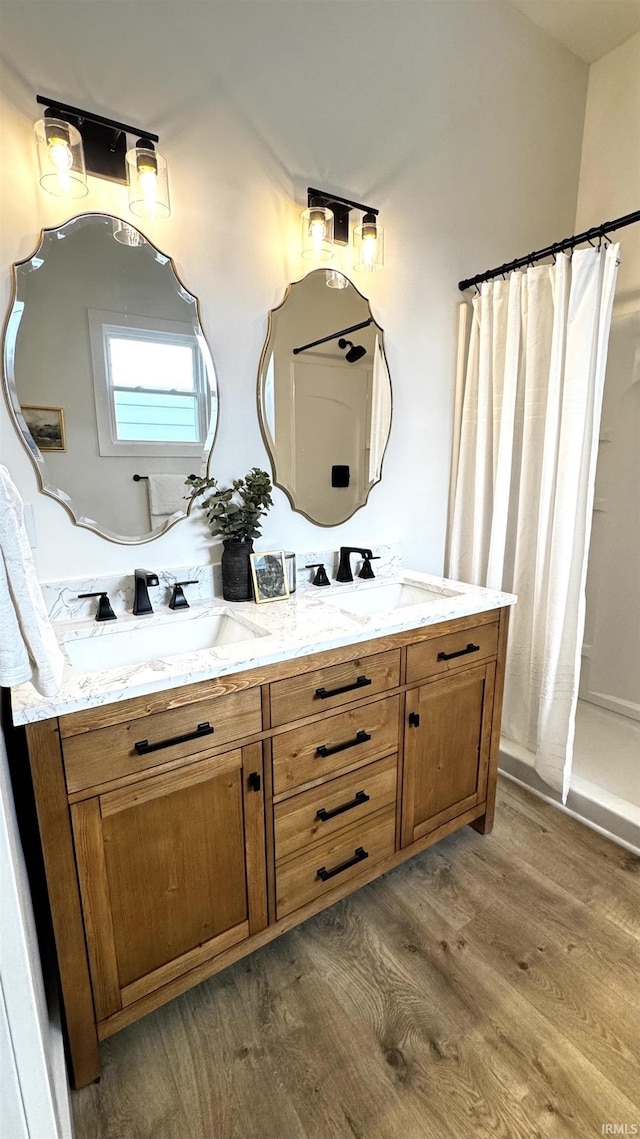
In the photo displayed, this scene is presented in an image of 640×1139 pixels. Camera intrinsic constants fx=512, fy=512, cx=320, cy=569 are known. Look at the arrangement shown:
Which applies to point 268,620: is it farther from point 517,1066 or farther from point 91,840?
point 517,1066

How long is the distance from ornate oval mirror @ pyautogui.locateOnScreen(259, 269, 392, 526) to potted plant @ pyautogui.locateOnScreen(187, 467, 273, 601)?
16cm

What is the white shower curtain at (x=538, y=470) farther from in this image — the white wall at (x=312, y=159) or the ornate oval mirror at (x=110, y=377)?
the ornate oval mirror at (x=110, y=377)

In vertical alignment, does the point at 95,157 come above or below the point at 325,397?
above

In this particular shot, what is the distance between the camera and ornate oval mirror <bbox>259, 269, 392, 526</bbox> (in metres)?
1.77

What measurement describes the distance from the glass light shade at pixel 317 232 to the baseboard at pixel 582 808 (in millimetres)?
2118

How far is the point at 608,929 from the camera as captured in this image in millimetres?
1532

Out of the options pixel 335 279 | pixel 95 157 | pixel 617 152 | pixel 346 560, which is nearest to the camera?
pixel 95 157

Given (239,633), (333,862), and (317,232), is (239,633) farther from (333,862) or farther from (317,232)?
(317,232)

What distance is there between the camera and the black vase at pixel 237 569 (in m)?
1.65

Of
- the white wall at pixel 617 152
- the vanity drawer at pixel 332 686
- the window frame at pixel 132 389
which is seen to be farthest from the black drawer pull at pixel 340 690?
the white wall at pixel 617 152

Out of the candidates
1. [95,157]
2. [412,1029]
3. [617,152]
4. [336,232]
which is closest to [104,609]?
[95,157]

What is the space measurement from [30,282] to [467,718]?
1805 millimetres

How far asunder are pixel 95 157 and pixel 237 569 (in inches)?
46.0

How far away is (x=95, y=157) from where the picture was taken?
4.41 feet
